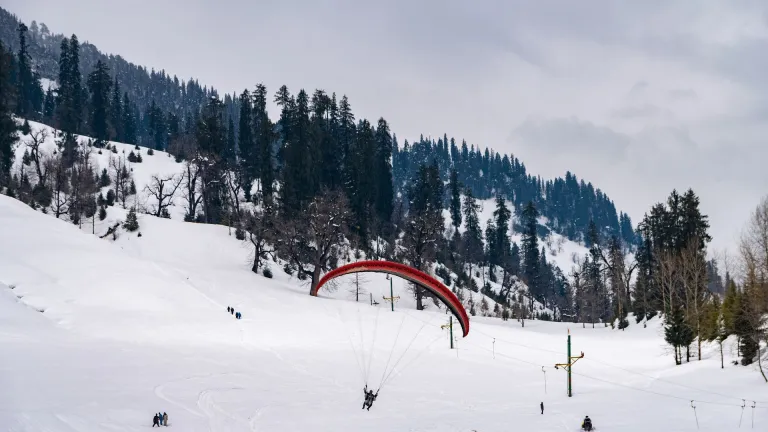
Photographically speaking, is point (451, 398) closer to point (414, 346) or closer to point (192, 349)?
point (414, 346)

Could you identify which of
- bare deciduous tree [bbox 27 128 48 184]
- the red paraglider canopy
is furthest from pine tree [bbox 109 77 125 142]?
the red paraglider canopy

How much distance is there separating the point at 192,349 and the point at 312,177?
1619 inches

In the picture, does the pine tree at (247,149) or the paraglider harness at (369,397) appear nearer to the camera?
the paraglider harness at (369,397)

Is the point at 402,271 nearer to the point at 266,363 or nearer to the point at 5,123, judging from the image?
the point at 266,363

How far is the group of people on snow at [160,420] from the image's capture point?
587 inches

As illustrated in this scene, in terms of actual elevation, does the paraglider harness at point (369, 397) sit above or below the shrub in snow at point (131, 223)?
below

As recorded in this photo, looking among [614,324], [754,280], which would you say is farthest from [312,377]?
[614,324]

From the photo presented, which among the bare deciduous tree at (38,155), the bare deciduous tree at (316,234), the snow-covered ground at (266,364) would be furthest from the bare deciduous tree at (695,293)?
the bare deciduous tree at (38,155)

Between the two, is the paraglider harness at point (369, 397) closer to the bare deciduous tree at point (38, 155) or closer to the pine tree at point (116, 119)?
the bare deciduous tree at point (38, 155)

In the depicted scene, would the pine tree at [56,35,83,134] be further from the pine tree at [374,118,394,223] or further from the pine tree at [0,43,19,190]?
the pine tree at [374,118,394,223]

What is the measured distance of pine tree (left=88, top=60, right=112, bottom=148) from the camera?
84500 mm

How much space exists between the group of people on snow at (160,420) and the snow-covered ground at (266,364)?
0.36 m

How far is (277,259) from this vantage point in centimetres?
5356

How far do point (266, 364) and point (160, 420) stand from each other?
33.2ft
